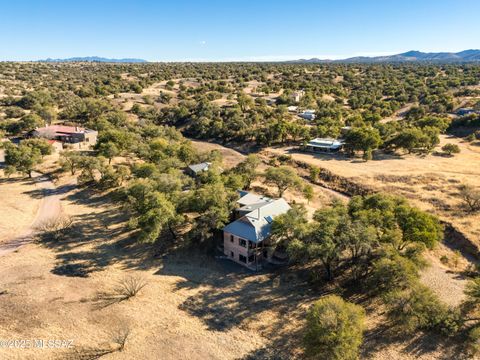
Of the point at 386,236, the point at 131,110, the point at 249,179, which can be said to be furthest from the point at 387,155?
the point at 131,110

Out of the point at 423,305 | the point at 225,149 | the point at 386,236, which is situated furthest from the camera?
the point at 225,149

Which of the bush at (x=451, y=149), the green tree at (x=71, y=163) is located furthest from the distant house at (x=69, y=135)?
the bush at (x=451, y=149)

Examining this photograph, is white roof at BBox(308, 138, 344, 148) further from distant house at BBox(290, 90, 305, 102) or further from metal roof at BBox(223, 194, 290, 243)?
distant house at BBox(290, 90, 305, 102)

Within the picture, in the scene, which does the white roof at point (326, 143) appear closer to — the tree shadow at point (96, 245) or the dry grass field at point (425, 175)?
the dry grass field at point (425, 175)

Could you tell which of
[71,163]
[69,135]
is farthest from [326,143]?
[69,135]

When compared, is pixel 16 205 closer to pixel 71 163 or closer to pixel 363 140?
pixel 71 163

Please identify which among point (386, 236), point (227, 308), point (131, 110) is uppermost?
point (131, 110)

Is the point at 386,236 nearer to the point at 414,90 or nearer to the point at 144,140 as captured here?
the point at 144,140
